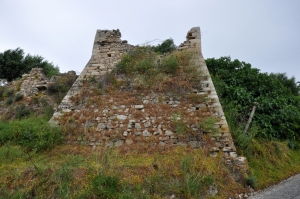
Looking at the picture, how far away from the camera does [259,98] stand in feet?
27.4

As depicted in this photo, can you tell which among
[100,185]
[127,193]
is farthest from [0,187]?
[127,193]

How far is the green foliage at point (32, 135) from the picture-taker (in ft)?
17.9

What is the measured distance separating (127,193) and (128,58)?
4.73 meters

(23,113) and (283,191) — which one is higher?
(23,113)

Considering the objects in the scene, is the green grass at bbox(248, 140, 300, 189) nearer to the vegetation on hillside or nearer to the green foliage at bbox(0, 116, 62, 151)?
the vegetation on hillside

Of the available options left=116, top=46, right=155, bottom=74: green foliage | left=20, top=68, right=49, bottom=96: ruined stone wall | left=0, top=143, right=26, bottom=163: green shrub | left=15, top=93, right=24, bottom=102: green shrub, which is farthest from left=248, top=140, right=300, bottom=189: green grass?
left=15, top=93, right=24, bottom=102: green shrub

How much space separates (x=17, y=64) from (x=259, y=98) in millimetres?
15296

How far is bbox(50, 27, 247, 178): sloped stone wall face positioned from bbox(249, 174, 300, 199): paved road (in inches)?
24.8

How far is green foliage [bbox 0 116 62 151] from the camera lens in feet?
17.9

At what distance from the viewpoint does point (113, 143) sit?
18.6ft

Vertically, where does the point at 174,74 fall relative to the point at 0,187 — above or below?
above

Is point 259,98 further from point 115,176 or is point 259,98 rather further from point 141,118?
point 115,176

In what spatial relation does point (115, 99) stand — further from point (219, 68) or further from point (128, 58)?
point (219, 68)

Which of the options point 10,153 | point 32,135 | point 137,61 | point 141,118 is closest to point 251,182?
point 141,118
